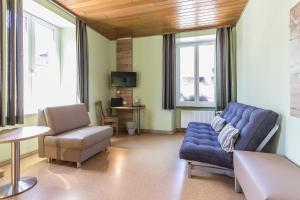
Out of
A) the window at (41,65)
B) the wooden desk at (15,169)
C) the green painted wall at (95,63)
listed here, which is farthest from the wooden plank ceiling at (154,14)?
the wooden desk at (15,169)

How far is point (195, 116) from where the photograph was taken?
4898 millimetres

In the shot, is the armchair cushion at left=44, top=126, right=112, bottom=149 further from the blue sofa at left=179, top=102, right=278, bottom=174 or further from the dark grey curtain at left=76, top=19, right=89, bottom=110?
the blue sofa at left=179, top=102, right=278, bottom=174

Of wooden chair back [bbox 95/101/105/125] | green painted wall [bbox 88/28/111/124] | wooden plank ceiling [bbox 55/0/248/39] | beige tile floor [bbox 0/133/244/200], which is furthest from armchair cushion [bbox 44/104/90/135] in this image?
wooden plank ceiling [bbox 55/0/248/39]

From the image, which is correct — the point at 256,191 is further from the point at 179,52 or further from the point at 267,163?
the point at 179,52

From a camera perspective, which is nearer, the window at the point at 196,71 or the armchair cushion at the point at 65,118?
the armchair cushion at the point at 65,118

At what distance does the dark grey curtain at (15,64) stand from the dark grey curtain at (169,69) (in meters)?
3.17

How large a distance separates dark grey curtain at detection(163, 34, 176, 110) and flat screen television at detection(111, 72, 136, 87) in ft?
2.95

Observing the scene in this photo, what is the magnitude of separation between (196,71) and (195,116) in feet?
4.06

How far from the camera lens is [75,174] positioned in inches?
99.3

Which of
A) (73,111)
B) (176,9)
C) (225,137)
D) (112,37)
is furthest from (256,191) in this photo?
(112,37)

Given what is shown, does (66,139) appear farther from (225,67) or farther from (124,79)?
(225,67)

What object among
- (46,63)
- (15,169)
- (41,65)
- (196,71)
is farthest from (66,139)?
(196,71)

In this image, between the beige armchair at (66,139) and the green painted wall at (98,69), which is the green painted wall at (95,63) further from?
the beige armchair at (66,139)

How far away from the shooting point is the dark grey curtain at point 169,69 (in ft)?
16.1
